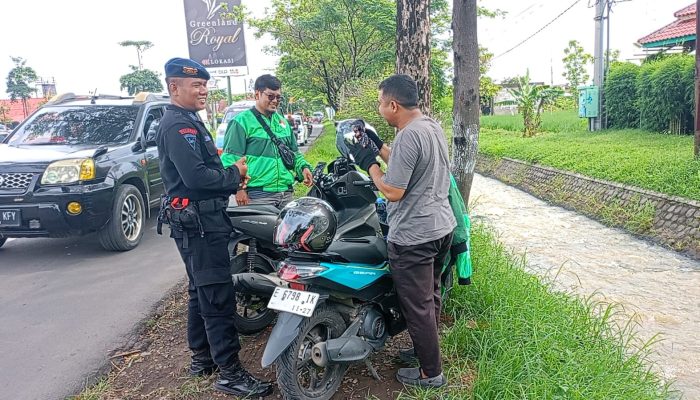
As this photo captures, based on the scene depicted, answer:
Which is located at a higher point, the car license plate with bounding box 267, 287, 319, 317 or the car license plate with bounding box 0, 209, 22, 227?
the car license plate with bounding box 0, 209, 22, 227

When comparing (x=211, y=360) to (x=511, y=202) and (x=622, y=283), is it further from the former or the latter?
(x=511, y=202)

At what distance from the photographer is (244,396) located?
9.94ft

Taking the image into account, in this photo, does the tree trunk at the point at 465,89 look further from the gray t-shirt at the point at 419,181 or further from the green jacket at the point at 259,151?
the gray t-shirt at the point at 419,181

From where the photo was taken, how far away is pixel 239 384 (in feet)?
10.0

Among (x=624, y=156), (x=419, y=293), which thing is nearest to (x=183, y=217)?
(x=419, y=293)

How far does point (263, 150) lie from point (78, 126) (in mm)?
3706

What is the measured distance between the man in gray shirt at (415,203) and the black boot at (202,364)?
49.2 inches

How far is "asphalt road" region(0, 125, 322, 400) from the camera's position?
3.52 meters

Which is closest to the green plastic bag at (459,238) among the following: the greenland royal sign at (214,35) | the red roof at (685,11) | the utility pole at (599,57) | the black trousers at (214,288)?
the black trousers at (214,288)

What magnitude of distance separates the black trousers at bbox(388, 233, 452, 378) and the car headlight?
411 cm

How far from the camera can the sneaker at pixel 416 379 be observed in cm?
295

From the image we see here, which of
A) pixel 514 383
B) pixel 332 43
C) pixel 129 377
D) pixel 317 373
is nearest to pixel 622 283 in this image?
pixel 514 383

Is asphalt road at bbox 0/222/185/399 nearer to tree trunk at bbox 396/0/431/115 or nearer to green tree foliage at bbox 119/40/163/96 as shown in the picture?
tree trunk at bbox 396/0/431/115

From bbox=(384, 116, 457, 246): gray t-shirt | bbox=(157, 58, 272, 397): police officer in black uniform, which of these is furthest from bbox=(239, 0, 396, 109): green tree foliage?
bbox=(384, 116, 457, 246): gray t-shirt
